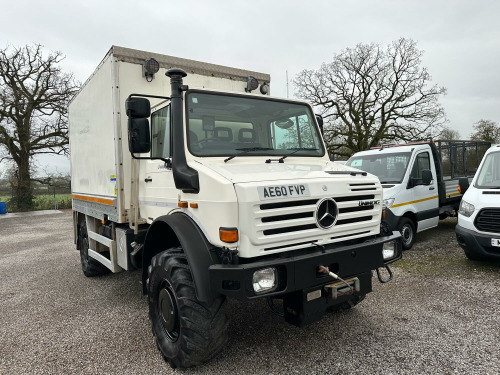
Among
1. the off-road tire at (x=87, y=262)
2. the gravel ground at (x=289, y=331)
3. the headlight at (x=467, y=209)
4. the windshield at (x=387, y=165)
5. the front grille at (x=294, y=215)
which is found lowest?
the gravel ground at (x=289, y=331)

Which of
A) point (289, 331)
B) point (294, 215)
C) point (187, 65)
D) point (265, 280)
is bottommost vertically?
point (289, 331)

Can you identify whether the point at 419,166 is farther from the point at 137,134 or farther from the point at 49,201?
the point at 49,201

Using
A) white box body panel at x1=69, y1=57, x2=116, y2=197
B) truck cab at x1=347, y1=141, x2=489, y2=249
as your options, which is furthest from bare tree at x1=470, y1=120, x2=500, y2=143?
white box body panel at x1=69, y1=57, x2=116, y2=197

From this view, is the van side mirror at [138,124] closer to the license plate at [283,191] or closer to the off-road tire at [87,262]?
the license plate at [283,191]

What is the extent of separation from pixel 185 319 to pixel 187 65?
320 cm

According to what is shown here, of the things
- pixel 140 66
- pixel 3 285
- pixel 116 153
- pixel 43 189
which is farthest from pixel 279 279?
pixel 43 189

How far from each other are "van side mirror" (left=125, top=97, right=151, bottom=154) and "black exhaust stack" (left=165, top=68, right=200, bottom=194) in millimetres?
250

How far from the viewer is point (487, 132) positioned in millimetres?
25406

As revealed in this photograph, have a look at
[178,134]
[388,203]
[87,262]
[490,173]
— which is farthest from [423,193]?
[87,262]

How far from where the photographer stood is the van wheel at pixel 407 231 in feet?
22.5

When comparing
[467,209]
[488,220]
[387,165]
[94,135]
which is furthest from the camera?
[387,165]

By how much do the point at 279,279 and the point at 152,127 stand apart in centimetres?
231

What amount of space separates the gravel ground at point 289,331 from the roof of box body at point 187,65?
313cm

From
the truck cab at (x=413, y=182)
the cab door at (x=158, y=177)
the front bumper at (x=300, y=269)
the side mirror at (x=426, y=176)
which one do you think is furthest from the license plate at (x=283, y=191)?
the side mirror at (x=426, y=176)
